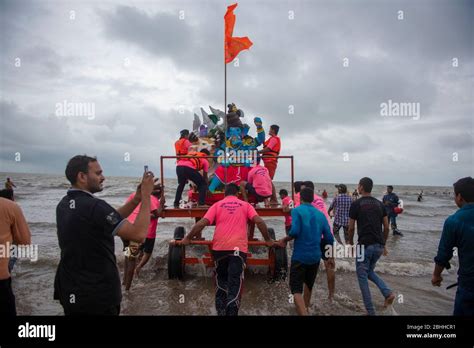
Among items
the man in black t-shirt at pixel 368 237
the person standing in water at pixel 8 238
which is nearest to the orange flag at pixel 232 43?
the man in black t-shirt at pixel 368 237

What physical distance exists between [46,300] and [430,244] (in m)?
13.4

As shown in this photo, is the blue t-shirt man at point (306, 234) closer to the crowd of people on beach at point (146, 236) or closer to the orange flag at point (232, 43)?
the crowd of people on beach at point (146, 236)

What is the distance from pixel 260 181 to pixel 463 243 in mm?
4018

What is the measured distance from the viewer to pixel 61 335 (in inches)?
119

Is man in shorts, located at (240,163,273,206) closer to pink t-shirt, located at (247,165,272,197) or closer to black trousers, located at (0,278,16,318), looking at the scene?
pink t-shirt, located at (247,165,272,197)

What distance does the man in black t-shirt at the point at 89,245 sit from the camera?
247 centimetres

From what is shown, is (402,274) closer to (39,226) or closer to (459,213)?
(459,213)

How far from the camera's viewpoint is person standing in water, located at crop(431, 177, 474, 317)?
10.5ft

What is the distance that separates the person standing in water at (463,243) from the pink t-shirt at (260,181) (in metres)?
3.72

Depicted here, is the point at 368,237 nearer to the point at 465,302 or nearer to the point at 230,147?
the point at 465,302

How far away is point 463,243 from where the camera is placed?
10.7ft

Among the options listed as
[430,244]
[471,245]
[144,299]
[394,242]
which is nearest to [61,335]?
[144,299]

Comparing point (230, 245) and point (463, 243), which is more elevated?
point (463, 243)

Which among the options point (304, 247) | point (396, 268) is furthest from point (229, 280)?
point (396, 268)
